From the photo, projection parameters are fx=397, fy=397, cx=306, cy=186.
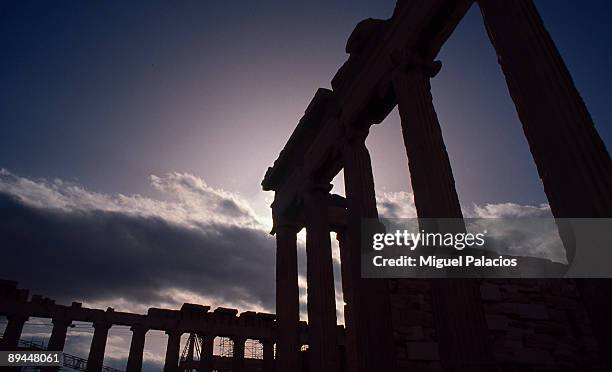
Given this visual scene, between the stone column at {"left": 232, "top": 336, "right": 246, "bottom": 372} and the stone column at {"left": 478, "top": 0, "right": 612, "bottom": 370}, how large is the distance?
2775 cm

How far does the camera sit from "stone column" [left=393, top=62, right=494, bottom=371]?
641 cm

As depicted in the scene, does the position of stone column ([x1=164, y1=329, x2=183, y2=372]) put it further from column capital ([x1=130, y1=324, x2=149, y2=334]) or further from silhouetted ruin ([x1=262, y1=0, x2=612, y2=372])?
silhouetted ruin ([x1=262, y1=0, x2=612, y2=372])

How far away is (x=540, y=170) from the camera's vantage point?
5.75m

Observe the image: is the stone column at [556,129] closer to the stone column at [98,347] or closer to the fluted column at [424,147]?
the fluted column at [424,147]

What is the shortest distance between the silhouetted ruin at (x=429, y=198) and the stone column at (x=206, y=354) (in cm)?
1500

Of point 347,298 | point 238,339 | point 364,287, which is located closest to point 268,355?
point 238,339

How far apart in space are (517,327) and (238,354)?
2346 cm

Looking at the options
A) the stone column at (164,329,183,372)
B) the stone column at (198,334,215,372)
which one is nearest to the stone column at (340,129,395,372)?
the stone column at (164,329,183,372)

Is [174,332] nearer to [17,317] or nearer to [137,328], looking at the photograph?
[137,328]

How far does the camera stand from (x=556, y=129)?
5.52m

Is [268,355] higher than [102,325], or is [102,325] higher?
[102,325]

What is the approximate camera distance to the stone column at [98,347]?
24250mm

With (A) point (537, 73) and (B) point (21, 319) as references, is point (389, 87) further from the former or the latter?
(B) point (21, 319)

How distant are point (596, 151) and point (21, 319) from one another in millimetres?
29624
